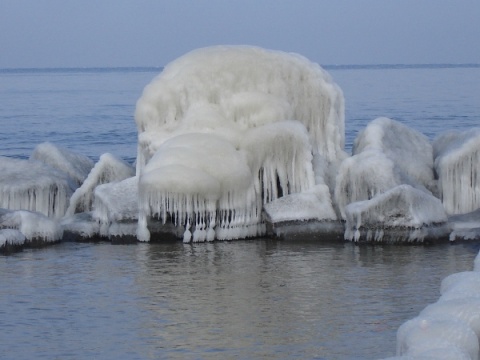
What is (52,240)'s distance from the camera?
19609 mm

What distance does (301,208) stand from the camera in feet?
63.0

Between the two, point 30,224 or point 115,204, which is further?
point 115,204

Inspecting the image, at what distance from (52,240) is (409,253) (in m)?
5.86

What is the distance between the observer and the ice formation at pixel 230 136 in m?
18.9

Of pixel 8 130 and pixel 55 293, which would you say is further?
pixel 8 130

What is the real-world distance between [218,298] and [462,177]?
6601 millimetres

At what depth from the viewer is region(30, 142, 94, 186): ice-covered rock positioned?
2288 centimetres

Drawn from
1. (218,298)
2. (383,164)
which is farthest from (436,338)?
(383,164)

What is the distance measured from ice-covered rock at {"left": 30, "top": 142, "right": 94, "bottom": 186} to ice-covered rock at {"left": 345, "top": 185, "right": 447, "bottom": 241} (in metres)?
6.22

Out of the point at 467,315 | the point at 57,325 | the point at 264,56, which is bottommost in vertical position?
the point at 57,325

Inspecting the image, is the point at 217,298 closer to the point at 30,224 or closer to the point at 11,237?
the point at 11,237

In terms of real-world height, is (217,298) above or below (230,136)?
below

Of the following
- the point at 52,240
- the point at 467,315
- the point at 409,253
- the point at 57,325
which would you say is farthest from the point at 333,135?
the point at 467,315

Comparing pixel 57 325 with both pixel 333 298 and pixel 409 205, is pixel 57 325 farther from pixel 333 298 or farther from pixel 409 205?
pixel 409 205
